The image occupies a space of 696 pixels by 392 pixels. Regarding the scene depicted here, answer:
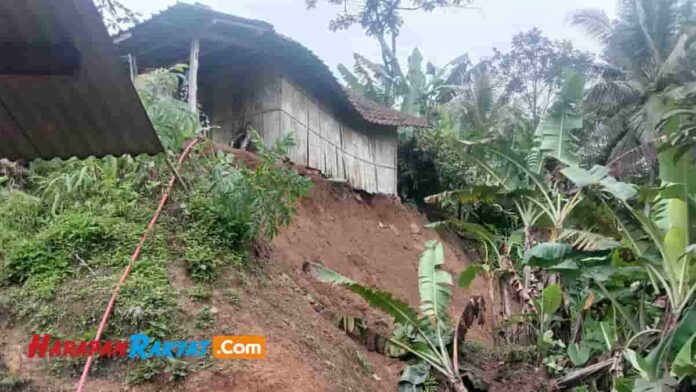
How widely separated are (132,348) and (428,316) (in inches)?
137

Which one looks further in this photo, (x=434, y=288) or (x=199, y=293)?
(x=434, y=288)

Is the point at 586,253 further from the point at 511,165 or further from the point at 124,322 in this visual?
the point at 124,322

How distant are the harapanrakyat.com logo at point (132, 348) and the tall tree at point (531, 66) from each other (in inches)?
804

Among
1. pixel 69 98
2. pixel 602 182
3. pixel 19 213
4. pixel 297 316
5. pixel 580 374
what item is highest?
pixel 69 98

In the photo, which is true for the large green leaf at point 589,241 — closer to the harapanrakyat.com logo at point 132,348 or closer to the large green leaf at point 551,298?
the large green leaf at point 551,298

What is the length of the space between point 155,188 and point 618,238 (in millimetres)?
5662

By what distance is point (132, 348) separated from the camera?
17.5 feet

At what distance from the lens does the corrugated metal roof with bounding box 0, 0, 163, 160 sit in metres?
2.00

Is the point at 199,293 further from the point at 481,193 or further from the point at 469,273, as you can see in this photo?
the point at 481,193

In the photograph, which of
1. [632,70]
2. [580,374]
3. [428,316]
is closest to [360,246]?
[428,316]

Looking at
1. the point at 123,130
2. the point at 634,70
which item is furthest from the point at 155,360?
the point at 634,70

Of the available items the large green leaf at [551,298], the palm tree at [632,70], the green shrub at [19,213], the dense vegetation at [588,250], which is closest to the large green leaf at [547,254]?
the dense vegetation at [588,250]

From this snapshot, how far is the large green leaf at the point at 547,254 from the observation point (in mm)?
6305

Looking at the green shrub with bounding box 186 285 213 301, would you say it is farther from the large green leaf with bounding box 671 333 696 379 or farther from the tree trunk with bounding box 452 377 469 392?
the large green leaf with bounding box 671 333 696 379
